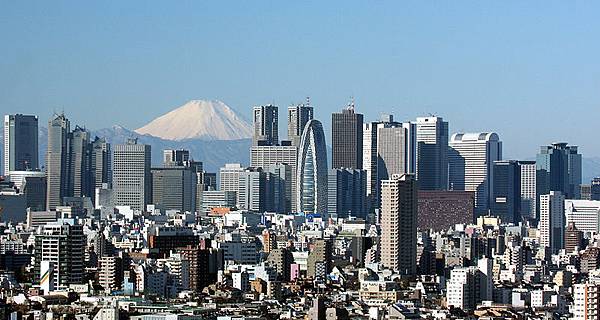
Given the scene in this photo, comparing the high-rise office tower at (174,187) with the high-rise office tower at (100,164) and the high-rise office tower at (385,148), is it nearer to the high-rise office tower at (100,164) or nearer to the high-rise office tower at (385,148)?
the high-rise office tower at (100,164)

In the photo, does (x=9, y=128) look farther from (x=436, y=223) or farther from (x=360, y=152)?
(x=436, y=223)

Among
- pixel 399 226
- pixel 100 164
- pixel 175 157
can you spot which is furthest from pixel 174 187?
pixel 399 226

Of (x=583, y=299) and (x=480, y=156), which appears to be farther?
(x=480, y=156)

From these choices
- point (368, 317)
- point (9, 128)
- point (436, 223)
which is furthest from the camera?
point (9, 128)

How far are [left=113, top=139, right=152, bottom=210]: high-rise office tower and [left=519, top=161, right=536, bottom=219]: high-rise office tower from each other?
1523cm

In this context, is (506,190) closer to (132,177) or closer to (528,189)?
(528,189)

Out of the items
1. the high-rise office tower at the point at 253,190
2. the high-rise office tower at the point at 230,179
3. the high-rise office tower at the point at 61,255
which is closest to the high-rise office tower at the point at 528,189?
the high-rise office tower at the point at 253,190

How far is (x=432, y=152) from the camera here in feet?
279

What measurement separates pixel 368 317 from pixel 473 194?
47.8m

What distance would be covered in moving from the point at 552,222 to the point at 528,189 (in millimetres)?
20013

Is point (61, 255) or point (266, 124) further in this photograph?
point (266, 124)

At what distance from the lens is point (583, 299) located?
29.5 m

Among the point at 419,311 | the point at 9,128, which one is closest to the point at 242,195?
the point at 9,128

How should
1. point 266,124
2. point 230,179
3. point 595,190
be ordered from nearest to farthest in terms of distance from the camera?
point 595,190 → point 230,179 → point 266,124
